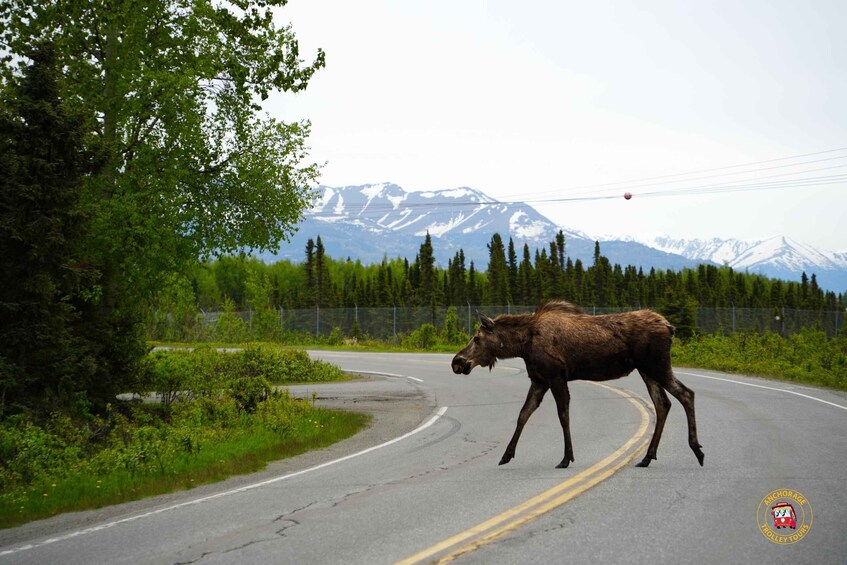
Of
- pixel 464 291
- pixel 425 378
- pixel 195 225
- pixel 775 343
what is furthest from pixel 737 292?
pixel 195 225

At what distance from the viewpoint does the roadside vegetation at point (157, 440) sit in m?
8.93

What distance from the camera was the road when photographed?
5.58m

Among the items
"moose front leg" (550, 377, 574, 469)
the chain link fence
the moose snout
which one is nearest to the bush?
the chain link fence

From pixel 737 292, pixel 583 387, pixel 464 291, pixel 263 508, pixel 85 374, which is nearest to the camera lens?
pixel 263 508

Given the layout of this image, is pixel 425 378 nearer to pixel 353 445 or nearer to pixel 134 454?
pixel 353 445

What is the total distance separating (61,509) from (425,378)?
18.3 meters

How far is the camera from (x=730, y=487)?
7.44m

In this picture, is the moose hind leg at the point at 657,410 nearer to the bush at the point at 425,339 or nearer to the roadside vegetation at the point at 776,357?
the roadside vegetation at the point at 776,357

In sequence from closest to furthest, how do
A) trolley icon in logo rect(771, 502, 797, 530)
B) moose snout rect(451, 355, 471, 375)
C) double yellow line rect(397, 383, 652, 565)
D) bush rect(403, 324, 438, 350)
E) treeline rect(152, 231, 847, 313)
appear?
double yellow line rect(397, 383, 652, 565)
trolley icon in logo rect(771, 502, 797, 530)
moose snout rect(451, 355, 471, 375)
bush rect(403, 324, 438, 350)
treeline rect(152, 231, 847, 313)

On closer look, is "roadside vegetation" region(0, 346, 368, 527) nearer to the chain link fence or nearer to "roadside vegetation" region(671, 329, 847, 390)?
"roadside vegetation" region(671, 329, 847, 390)

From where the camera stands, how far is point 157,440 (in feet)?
39.0

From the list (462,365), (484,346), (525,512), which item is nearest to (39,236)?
(462,365)

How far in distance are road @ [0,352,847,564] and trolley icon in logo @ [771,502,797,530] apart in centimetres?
19

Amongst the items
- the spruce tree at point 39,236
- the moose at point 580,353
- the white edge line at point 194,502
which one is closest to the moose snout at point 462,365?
the moose at point 580,353
